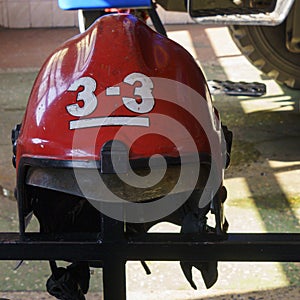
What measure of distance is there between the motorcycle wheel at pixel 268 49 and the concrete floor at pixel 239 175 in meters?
0.24

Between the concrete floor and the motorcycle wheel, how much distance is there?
24 centimetres

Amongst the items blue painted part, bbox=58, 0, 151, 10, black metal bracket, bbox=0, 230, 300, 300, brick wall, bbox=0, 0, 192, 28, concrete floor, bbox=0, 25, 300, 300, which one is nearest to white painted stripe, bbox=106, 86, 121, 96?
black metal bracket, bbox=0, 230, 300, 300

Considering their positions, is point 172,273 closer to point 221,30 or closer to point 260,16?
point 260,16

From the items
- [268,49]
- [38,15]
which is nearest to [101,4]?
[268,49]

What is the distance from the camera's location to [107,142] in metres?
1.16

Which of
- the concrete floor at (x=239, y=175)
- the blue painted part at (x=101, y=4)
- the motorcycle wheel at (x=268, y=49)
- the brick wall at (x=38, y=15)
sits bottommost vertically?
the brick wall at (x=38, y=15)

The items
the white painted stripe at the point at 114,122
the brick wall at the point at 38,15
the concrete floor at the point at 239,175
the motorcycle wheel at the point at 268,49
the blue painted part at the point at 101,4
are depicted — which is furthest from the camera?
the brick wall at the point at 38,15

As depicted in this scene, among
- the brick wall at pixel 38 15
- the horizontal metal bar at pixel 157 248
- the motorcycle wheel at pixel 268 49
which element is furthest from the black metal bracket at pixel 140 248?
the brick wall at pixel 38 15

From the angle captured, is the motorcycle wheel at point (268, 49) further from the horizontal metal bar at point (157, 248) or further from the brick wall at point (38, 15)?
the brick wall at point (38, 15)

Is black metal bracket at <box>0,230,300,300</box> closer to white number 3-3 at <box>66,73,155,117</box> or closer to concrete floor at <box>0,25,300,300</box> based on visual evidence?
white number 3-3 at <box>66,73,155,117</box>

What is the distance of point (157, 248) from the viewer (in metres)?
1.25

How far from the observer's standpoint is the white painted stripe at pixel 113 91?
1.19 m

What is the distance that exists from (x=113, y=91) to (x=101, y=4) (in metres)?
1.38

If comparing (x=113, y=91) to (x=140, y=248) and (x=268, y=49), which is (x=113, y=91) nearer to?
(x=140, y=248)
